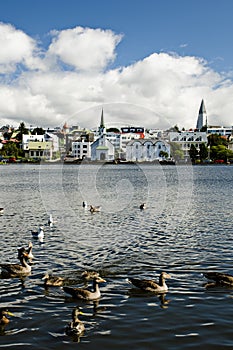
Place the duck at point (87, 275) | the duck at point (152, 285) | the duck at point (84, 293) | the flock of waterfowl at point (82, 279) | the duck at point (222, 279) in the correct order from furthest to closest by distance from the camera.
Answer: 1. the duck at point (87, 275)
2. the duck at point (222, 279)
3. the duck at point (152, 285)
4. the duck at point (84, 293)
5. the flock of waterfowl at point (82, 279)

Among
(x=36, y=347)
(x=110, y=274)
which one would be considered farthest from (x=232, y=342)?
(x=110, y=274)

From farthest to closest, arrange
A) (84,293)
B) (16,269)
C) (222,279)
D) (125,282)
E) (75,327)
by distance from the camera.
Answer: (16,269)
(125,282)
(222,279)
(84,293)
(75,327)

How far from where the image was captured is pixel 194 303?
1288 cm

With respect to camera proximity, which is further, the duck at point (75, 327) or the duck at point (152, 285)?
the duck at point (152, 285)

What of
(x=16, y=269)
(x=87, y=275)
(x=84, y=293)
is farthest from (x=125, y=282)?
(x=16, y=269)

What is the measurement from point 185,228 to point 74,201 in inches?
722

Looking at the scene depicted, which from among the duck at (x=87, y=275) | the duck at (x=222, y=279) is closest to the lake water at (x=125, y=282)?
the duck at (x=222, y=279)

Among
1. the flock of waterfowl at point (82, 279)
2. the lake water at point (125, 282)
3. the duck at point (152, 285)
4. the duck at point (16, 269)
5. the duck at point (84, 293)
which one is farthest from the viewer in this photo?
the duck at point (16, 269)

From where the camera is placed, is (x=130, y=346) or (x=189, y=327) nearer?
(x=130, y=346)

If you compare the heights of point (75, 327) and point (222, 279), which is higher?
point (222, 279)

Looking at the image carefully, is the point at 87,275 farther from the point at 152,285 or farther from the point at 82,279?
the point at 152,285

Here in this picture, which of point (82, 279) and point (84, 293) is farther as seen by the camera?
point (82, 279)

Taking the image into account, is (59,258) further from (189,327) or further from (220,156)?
(220,156)

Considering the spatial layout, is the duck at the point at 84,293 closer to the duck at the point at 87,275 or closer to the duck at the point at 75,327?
the duck at the point at 87,275
